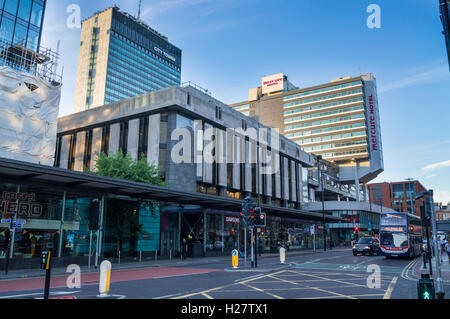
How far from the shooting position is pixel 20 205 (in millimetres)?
21719

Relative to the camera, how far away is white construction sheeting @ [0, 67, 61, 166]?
3073 centimetres

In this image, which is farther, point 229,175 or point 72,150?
point 72,150

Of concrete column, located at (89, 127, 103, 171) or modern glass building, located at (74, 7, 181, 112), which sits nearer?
concrete column, located at (89, 127, 103, 171)

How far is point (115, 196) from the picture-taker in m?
29.0

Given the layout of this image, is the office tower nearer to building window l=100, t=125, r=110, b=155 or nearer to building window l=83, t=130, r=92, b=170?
building window l=83, t=130, r=92, b=170

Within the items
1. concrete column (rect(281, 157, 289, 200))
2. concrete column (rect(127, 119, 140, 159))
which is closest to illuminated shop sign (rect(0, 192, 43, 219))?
A: concrete column (rect(127, 119, 140, 159))

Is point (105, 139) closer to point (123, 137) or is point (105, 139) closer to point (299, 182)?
point (123, 137)

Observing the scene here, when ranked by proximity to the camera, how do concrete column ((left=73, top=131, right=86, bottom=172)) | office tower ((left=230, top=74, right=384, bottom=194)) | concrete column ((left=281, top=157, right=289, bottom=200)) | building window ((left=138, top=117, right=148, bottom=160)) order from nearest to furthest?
building window ((left=138, top=117, right=148, bottom=160)) < concrete column ((left=73, top=131, right=86, bottom=172)) < concrete column ((left=281, top=157, right=289, bottom=200)) < office tower ((left=230, top=74, right=384, bottom=194))

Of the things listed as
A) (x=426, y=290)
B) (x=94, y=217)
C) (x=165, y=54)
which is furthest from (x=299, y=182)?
(x=165, y=54)

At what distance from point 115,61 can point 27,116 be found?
11260cm

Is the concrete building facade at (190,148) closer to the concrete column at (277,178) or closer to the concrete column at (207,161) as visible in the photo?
the concrete column at (207,161)

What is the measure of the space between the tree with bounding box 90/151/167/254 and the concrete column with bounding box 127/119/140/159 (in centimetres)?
1008
